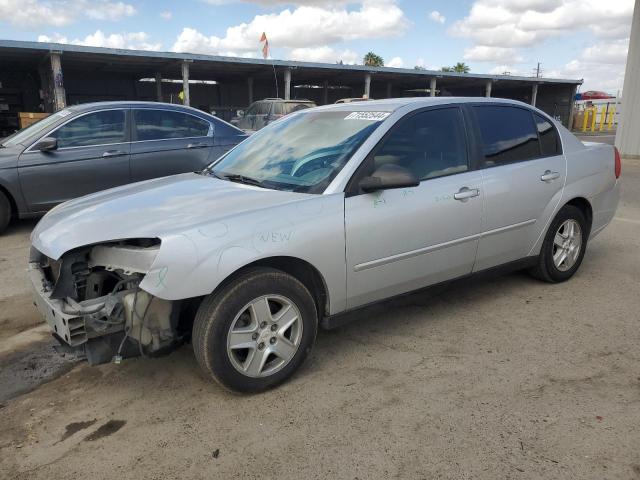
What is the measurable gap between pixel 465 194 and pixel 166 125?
4885 millimetres

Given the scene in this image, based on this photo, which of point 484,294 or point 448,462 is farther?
point 484,294

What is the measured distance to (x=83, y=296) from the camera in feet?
9.36

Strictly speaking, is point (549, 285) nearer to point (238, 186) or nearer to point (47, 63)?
point (238, 186)

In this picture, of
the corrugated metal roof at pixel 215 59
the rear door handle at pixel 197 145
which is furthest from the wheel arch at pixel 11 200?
the corrugated metal roof at pixel 215 59

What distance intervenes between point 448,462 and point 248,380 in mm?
1119

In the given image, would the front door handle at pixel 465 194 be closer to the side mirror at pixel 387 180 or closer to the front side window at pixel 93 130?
the side mirror at pixel 387 180

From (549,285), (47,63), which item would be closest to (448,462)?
(549,285)

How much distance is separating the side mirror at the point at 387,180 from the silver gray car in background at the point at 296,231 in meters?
0.01

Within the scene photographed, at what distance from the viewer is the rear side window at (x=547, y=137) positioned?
434 cm

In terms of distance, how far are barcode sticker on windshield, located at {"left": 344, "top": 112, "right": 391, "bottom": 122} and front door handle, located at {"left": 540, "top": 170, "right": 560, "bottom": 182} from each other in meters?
1.54

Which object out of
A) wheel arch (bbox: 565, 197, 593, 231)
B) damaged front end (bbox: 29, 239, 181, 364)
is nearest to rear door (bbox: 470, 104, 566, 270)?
wheel arch (bbox: 565, 197, 593, 231)

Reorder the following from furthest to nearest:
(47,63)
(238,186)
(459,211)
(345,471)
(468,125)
Result: 1. (47,63)
2. (468,125)
3. (459,211)
4. (238,186)
5. (345,471)

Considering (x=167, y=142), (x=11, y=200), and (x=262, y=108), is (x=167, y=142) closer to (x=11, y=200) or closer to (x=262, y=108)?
(x=11, y=200)

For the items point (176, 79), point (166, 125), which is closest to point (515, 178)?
point (166, 125)
